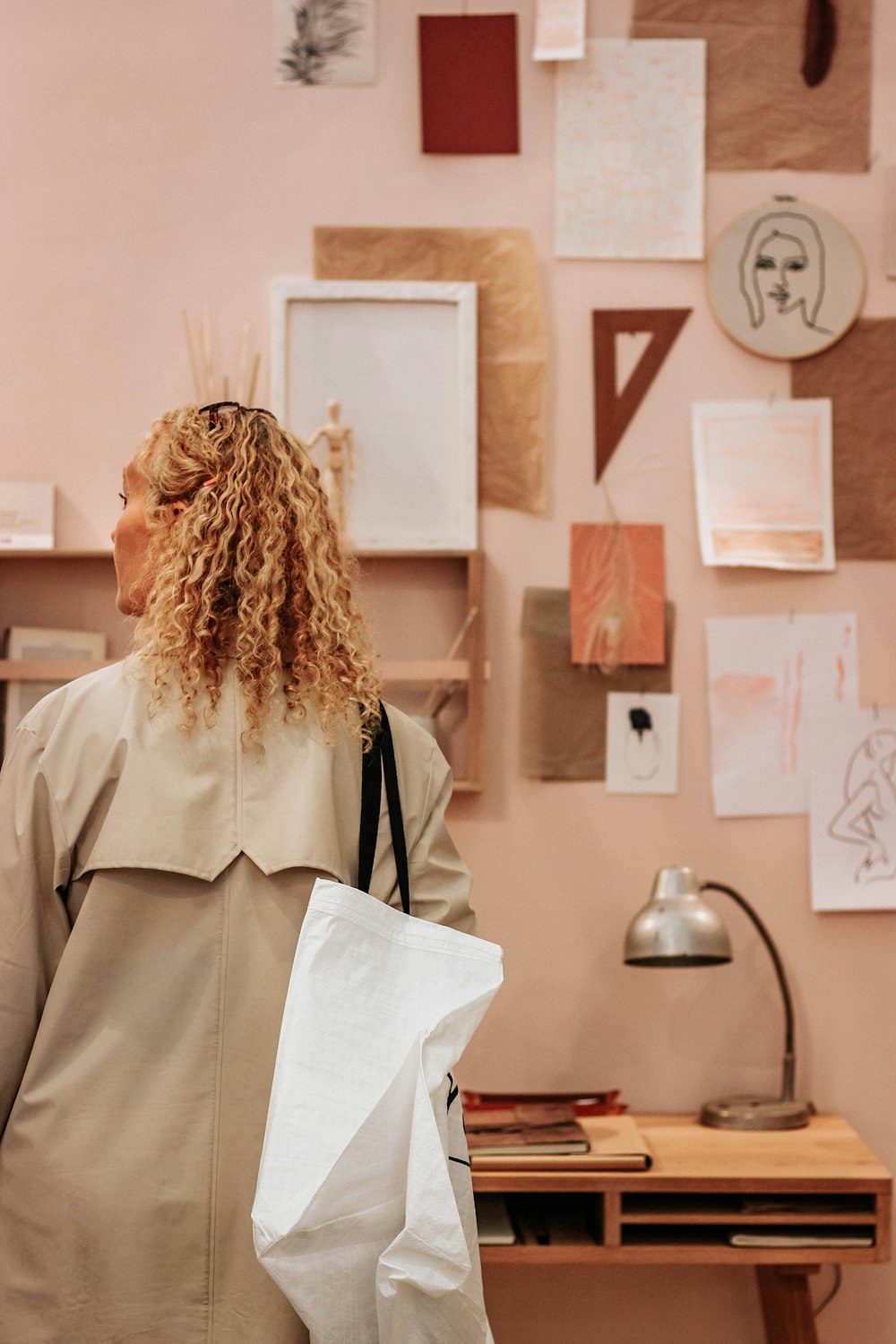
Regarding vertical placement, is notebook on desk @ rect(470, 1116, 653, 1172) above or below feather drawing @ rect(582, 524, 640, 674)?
below

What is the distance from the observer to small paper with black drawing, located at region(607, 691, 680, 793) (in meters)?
2.38

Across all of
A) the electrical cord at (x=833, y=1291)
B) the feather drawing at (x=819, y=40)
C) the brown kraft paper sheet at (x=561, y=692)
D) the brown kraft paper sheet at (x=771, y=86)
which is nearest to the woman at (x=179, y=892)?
the brown kraft paper sheet at (x=561, y=692)

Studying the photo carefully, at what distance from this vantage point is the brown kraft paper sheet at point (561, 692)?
7.80 feet

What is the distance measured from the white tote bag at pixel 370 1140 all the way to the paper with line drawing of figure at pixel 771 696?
125cm

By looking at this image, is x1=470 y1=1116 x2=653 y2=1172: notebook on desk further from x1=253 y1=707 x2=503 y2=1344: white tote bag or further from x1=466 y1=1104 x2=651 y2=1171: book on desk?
x1=253 y1=707 x2=503 y2=1344: white tote bag

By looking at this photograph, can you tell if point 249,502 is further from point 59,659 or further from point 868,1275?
point 868,1275

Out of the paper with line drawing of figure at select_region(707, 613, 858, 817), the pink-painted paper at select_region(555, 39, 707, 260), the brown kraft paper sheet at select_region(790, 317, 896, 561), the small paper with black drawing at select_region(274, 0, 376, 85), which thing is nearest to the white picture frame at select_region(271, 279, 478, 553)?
the pink-painted paper at select_region(555, 39, 707, 260)

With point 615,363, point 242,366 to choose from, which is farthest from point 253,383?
point 615,363

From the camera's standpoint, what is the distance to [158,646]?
1.31 metres

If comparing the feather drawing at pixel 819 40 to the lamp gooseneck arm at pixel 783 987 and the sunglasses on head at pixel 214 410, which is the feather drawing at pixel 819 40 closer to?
the lamp gooseneck arm at pixel 783 987

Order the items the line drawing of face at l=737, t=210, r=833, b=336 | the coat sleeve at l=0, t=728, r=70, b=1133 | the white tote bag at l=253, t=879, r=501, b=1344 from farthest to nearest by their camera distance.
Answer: the line drawing of face at l=737, t=210, r=833, b=336
the coat sleeve at l=0, t=728, r=70, b=1133
the white tote bag at l=253, t=879, r=501, b=1344

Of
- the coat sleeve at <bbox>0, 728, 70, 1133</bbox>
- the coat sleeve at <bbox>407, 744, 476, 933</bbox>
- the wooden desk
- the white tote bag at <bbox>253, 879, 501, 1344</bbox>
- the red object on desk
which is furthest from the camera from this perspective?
the red object on desk

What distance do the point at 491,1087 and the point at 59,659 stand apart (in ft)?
3.54

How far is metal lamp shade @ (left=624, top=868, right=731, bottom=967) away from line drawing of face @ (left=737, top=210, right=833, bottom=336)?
3.46ft
